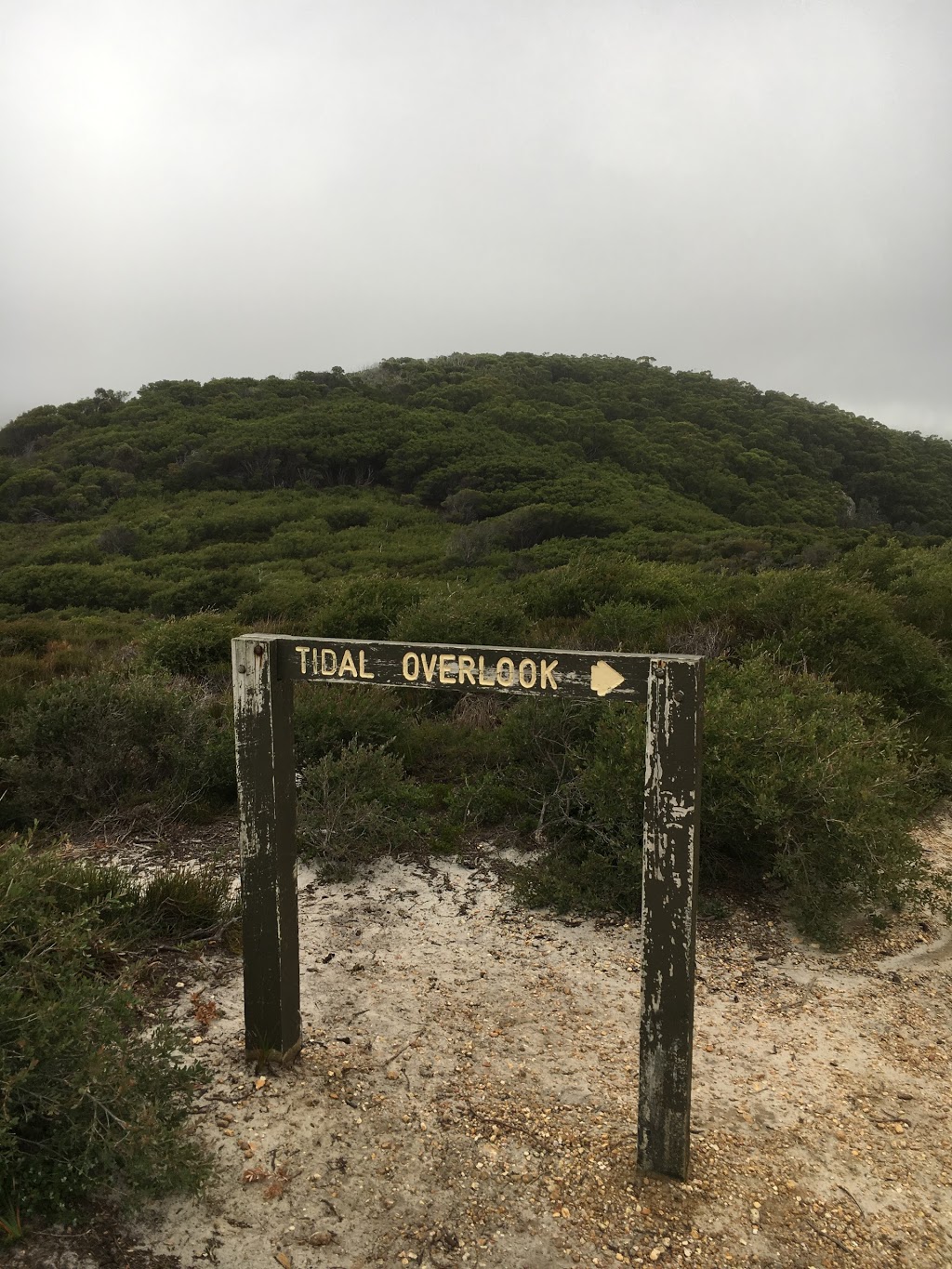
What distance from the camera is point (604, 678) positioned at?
2.61 metres

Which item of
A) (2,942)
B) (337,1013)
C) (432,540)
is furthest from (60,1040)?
(432,540)

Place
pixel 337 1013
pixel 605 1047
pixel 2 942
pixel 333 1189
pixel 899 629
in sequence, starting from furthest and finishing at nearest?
pixel 899 629
pixel 337 1013
pixel 605 1047
pixel 2 942
pixel 333 1189

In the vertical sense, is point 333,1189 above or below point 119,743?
below

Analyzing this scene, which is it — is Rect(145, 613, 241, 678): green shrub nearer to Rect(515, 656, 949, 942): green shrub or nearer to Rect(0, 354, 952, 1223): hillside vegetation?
Rect(0, 354, 952, 1223): hillside vegetation

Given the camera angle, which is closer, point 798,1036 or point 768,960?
point 798,1036

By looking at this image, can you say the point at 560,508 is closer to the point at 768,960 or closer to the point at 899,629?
the point at 899,629

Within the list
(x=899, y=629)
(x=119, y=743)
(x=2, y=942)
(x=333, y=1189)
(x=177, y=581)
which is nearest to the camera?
(x=333, y=1189)

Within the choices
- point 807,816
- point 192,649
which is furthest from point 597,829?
point 192,649

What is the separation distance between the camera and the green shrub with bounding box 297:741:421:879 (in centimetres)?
534

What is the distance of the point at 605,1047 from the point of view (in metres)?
3.57

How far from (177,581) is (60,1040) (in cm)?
1966

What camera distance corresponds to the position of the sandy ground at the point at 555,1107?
2.55 m

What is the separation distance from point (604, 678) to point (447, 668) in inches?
21.9

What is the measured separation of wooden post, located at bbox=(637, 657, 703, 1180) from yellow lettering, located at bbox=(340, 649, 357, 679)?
1.05 meters
